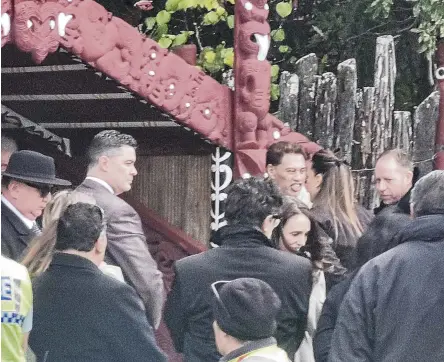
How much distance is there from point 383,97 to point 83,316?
540cm

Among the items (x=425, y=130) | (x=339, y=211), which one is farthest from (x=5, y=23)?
(x=425, y=130)

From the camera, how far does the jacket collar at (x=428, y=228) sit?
13.9 feet

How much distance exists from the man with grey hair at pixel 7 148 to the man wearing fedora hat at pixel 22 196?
1074mm

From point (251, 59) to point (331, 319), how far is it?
244cm

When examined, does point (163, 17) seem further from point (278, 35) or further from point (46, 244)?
point (46, 244)

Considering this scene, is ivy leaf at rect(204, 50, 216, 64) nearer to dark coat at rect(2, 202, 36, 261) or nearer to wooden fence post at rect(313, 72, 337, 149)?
wooden fence post at rect(313, 72, 337, 149)

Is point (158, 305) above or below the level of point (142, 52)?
below

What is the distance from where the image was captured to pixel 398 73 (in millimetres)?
12125

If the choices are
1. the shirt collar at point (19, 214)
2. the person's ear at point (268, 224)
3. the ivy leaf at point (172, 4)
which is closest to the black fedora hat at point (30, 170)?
the shirt collar at point (19, 214)

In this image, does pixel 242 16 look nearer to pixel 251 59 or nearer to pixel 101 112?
pixel 251 59

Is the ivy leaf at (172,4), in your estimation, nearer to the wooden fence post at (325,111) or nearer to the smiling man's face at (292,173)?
the wooden fence post at (325,111)

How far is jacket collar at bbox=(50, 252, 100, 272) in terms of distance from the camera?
4.25m

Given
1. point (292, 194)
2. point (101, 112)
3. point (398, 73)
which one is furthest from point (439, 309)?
point (398, 73)

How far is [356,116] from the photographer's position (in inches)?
362
